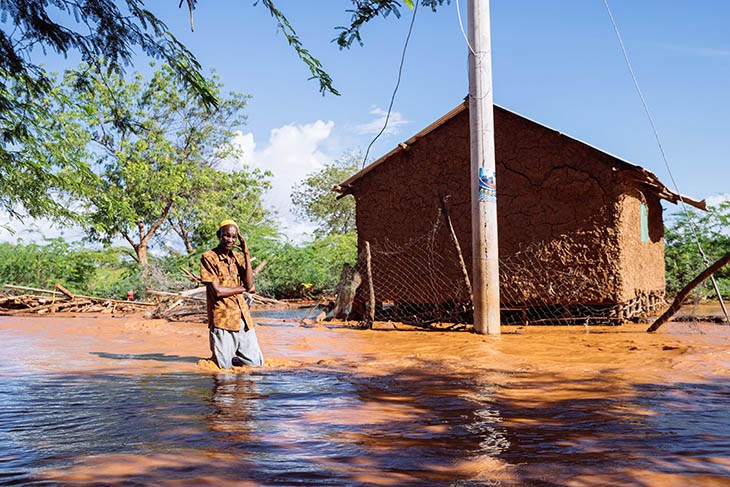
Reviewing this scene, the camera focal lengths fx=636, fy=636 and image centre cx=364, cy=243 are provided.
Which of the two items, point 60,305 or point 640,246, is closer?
point 640,246

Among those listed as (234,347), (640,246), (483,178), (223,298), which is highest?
(483,178)


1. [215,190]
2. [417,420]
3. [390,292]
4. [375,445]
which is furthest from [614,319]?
[215,190]

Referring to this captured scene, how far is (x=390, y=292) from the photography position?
13.3 metres

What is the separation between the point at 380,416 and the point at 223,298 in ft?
9.25

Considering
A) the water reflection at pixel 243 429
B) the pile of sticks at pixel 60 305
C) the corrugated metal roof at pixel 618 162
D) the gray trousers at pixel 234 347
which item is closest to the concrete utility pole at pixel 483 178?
the corrugated metal roof at pixel 618 162

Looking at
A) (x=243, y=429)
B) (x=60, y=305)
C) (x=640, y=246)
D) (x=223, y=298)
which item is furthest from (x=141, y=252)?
(x=243, y=429)

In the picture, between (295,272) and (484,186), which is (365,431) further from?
(295,272)

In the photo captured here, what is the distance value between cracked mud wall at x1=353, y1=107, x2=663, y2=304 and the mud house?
2cm

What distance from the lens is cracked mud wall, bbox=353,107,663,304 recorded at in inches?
442

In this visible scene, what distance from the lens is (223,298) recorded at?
6.55 m

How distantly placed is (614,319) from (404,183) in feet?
15.8

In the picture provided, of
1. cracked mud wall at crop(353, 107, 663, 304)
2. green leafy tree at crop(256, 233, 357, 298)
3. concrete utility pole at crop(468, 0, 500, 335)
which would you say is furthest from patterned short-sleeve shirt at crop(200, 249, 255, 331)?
green leafy tree at crop(256, 233, 357, 298)

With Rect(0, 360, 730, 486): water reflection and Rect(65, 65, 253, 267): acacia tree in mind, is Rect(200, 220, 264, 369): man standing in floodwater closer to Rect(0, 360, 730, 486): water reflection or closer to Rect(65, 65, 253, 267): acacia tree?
Rect(0, 360, 730, 486): water reflection

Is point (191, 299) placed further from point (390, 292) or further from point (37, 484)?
point (37, 484)
